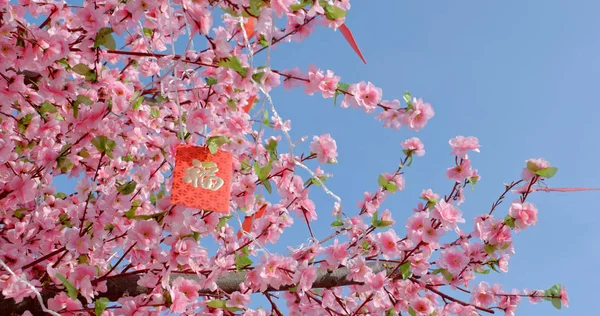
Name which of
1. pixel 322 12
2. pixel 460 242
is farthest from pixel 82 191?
pixel 460 242

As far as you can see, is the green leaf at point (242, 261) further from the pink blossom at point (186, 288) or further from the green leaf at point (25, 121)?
the green leaf at point (25, 121)

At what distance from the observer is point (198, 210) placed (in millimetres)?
2568

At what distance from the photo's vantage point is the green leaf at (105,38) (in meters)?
2.33

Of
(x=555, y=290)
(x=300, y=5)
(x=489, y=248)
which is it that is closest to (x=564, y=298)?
(x=555, y=290)

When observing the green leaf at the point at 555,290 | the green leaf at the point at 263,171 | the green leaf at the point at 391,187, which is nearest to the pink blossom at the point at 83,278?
the green leaf at the point at 263,171

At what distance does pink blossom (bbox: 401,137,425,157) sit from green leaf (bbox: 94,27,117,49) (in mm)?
1536

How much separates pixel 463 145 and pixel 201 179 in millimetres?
1291

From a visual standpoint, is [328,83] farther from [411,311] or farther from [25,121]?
[25,121]

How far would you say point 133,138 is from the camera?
3256 millimetres

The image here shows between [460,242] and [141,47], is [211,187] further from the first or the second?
[141,47]

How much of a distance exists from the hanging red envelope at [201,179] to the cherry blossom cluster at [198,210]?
0.08 m

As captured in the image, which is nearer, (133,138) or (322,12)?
(322,12)

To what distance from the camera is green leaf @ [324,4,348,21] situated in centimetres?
215

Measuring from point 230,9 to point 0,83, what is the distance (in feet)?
4.57
